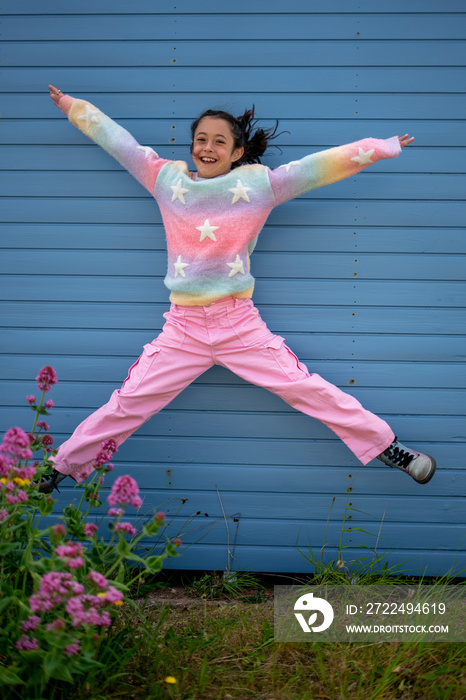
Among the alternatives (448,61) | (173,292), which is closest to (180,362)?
(173,292)

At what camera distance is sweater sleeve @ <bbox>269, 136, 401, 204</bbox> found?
2705mm

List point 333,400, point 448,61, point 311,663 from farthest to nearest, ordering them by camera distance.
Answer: point 448,61 → point 333,400 → point 311,663

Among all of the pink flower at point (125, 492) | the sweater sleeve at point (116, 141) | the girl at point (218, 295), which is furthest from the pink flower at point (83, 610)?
the sweater sleeve at point (116, 141)

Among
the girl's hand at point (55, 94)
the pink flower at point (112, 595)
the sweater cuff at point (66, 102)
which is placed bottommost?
the pink flower at point (112, 595)

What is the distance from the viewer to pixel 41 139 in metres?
3.04

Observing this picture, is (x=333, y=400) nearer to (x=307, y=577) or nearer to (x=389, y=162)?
(x=307, y=577)

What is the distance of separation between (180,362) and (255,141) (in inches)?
45.9

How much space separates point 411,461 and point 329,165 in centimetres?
146

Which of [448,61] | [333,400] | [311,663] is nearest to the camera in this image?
[311,663]

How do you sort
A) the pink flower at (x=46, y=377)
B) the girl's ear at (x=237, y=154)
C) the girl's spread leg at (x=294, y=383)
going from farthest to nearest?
1. the girl's ear at (x=237, y=154)
2. the girl's spread leg at (x=294, y=383)
3. the pink flower at (x=46, y=377)

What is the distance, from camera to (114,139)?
2801 millimetres

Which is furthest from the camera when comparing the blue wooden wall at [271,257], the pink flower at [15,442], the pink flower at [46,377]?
the blue wooden wall at [271,257]

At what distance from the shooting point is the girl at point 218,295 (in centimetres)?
271

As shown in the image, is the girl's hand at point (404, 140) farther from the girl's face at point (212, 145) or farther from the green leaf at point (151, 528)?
the green leaf at point (151, 528)
